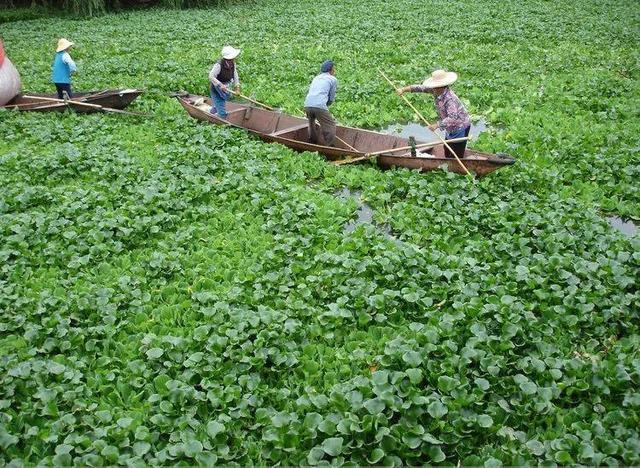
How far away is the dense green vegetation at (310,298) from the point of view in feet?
12.7

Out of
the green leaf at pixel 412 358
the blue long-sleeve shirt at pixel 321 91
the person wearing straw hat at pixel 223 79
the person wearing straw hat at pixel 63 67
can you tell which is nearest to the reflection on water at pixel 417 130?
the blue long-sleeve shirt at pixel 321 91

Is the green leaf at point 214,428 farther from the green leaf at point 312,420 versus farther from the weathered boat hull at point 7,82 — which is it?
the weathered boat hull at point 7,82

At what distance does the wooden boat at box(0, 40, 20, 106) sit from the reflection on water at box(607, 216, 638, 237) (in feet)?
36.4

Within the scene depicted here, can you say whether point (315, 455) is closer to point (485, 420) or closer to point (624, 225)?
point (485, 420)

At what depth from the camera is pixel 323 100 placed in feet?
28.7

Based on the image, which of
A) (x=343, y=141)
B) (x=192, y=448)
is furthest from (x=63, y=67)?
(x=192, y=448)

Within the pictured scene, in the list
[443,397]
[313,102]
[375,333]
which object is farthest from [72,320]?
[313,102]

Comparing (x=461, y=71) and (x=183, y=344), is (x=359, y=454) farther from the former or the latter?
(x=461, y=71)

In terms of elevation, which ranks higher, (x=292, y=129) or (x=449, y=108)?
(x=449, y=108)

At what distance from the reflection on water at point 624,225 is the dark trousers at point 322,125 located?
14.3 ft

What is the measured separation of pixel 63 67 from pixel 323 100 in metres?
5.60

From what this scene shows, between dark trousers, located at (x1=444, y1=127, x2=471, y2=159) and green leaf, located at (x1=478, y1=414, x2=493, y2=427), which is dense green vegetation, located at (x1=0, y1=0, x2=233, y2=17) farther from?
green leaf, located at (x1=478, y1=414, x2=493, y2=427)

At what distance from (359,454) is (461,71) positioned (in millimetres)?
11787

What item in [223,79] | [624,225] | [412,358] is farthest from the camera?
[223,79]
